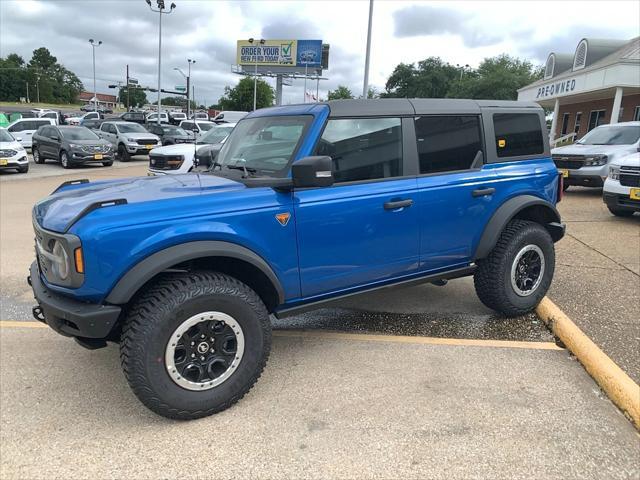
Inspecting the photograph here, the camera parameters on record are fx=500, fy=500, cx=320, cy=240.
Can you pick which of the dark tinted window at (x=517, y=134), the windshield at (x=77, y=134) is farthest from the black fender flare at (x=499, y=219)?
the windshield at (x=77, y=134)

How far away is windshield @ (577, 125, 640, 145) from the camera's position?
12031 mm

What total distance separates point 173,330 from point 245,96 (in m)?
85.9

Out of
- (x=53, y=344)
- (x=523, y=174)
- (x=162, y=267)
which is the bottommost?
(x=53, y=344)

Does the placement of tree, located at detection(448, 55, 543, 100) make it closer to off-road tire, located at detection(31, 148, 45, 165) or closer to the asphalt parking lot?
off-road tire, located at detection(31, 148, 45, 165)

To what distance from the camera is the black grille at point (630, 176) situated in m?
8.22

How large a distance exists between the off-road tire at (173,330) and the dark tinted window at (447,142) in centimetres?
171

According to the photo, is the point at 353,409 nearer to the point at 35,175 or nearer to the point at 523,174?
the point at 523,174

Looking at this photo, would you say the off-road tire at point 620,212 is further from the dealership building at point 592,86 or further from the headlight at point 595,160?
the dealership building at point 592,86

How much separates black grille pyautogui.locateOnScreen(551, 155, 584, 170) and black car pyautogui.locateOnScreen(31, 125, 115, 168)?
1525cm

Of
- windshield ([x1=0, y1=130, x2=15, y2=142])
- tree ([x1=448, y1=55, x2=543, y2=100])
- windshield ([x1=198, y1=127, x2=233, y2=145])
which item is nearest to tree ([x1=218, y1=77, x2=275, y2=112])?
tree ([x1=448, y1=55, x2=543, y2=100])

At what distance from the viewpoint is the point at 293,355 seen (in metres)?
3.79

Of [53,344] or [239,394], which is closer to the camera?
[239,394]

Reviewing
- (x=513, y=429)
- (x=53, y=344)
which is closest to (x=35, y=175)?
(x=53, y=344)

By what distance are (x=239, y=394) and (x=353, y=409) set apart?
70 cm
